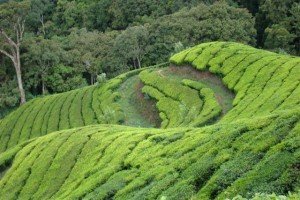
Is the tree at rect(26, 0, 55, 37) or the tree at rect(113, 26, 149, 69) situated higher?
the tree at rect(26, 0, 55, 37)

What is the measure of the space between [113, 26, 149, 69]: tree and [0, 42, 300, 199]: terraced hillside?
12322 millimetres

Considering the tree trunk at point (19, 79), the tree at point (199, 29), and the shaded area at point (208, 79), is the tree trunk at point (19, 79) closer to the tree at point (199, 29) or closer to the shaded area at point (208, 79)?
the tree at point (199, 29)

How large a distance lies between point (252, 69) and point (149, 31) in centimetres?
3021

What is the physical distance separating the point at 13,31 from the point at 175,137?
49.4m

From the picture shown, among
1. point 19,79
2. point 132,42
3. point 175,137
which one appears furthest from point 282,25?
point 175,137

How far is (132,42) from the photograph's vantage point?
65.7m

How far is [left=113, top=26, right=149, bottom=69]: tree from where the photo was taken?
6562 centimetres

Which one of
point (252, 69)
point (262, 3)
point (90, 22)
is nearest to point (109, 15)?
point (90, 22)

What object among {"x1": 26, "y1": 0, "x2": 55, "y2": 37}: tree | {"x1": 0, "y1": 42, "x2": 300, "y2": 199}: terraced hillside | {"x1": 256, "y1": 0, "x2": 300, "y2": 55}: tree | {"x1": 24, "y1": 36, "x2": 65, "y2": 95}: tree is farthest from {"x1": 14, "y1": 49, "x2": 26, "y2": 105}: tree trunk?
{"x1": 256, "y1": 0, "x2": 300, "y2": 55}: tree

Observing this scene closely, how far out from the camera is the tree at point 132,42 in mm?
65625

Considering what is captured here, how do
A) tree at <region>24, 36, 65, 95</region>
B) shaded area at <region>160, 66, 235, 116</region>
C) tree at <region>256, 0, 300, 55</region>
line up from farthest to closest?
tree at <region>24, 36, 65, 95</region>
tree at <region>256, 0, 300, 55</region>
shaded area at <region>160, 66, 235, 116</region>

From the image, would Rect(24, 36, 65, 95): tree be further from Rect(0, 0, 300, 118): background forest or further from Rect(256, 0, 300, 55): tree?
Rect(256, 0, 300, 55): tree

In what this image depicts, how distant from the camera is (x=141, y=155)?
2114cm

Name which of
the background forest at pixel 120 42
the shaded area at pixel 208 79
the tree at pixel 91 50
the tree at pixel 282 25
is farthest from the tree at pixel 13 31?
the tree at pixel 282 25
